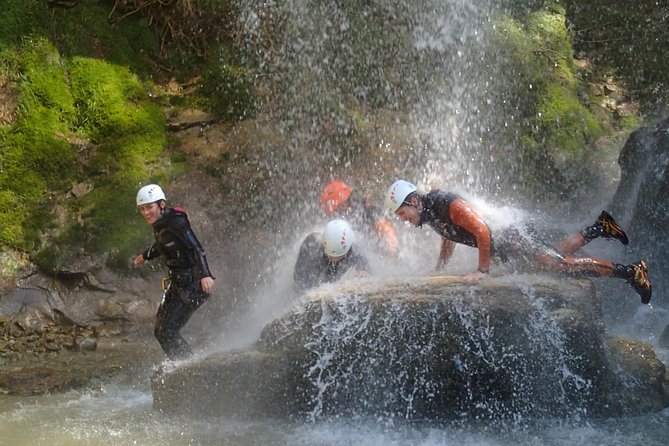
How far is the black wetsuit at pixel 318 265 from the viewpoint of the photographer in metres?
7.08

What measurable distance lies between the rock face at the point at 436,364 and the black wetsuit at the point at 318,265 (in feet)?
3.78

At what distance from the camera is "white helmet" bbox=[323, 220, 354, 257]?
6.92m

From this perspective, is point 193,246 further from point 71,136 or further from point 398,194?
point 71,136

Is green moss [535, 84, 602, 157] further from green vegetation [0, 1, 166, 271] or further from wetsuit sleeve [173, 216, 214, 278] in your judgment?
wetsuit sleeve [173, 216, 214, 278]

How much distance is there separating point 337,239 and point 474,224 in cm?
142

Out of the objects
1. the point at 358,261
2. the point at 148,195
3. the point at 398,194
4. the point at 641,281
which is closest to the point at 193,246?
the point at 148,195

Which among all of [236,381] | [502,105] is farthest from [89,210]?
[502,105]

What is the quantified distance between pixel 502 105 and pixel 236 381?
717 cm

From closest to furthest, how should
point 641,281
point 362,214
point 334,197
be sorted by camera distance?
point 641,281 → point 362,214 → point 334,197

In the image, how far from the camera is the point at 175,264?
21.7ft

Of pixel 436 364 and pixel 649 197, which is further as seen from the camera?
pixel 649 197

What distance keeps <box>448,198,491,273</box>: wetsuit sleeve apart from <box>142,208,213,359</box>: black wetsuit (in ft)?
7.77

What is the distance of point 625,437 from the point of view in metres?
5.23

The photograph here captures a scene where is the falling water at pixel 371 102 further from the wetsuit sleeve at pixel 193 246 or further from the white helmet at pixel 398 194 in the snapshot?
the white helmet at pixel 398 194
